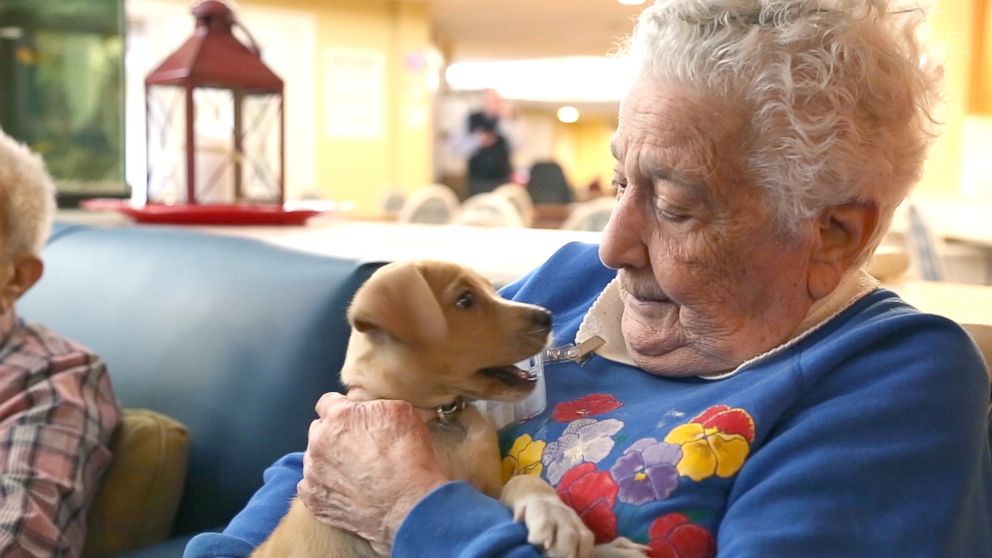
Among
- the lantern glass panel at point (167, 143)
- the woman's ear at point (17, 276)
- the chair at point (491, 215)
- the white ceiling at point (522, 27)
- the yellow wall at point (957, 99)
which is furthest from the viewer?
the white ceiling at point (522, 27)

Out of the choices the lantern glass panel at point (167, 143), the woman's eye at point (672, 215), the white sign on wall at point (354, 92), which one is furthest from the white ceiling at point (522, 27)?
the woman's eye at point (672, 215)

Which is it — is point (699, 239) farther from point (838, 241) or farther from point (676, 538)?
point (676, 538)

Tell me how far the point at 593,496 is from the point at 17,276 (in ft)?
3.89

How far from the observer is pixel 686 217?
1.16 metres

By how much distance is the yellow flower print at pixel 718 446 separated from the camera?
1.06m

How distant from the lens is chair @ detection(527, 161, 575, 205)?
30.8 feet

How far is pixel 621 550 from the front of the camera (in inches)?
40.3

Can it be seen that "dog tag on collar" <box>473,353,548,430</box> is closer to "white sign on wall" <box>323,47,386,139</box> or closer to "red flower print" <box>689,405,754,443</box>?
"red flower print" <box>689,405,754,443</box>

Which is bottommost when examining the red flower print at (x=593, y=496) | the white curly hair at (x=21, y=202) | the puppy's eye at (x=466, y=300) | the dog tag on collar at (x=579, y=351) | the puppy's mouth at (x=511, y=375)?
the red flower print at (x=593, y=496)

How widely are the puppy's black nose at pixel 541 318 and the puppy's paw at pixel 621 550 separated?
0.32m

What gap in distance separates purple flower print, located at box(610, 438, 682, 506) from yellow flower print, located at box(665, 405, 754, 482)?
1cm

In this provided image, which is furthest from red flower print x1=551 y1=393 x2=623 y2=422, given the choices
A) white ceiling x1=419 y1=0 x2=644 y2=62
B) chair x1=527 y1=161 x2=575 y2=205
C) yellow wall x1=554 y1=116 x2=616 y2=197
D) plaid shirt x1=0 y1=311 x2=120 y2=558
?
yellow wall x1=554 y1=116 x2=616 y2=197

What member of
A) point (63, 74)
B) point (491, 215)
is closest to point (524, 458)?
point (491, 215)

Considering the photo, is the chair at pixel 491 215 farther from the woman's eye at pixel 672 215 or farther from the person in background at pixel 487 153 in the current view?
the person in background at pixel 487 153
